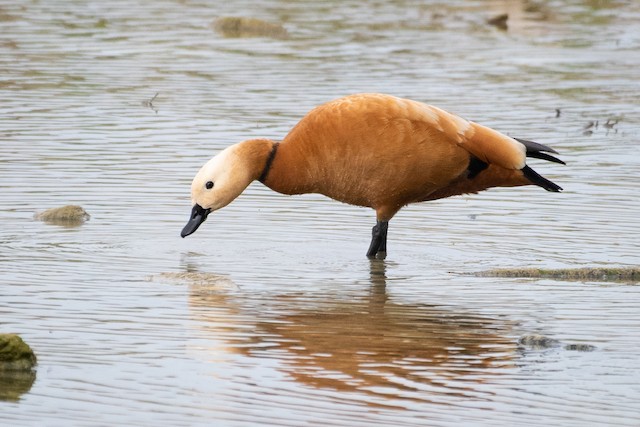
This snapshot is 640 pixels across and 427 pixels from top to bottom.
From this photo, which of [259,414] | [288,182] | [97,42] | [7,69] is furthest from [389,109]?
[97,42]

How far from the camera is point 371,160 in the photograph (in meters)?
9.12

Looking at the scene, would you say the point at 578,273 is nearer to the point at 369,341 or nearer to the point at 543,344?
the point at 543,344

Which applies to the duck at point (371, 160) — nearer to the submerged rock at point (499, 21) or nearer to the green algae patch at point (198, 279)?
the green algae patch at point (198, 279)

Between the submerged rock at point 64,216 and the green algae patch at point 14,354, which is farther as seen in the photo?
the submerged rock at point 64,216

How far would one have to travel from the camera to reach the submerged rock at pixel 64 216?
33.0 ft

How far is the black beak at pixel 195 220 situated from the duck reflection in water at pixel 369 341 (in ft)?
3.42

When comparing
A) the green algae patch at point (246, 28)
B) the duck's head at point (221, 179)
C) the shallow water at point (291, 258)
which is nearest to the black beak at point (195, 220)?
the duck's head at point (221, 179)

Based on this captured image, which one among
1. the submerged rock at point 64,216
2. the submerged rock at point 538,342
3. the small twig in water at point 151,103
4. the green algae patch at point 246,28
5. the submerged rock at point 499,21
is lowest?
the submerged rock at point 499,21

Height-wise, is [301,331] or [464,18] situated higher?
[301,331]

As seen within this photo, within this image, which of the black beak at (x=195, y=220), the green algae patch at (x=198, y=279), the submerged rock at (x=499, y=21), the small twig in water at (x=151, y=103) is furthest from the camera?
the submerged rock at (x=499, y=21)

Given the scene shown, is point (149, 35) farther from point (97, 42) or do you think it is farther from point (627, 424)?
point (627, 424)

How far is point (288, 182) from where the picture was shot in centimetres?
924

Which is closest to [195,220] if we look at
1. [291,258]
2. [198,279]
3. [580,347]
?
[291,258]

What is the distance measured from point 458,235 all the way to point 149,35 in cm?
1101
